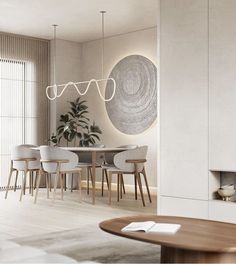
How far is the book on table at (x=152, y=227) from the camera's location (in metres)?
3.02

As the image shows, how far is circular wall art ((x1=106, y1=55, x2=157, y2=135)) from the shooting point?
25.9ft

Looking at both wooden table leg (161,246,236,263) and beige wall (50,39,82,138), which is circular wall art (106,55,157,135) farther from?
wooden table leg (161,246,236,263)

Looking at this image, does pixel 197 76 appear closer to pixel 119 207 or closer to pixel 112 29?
pixel 119 207

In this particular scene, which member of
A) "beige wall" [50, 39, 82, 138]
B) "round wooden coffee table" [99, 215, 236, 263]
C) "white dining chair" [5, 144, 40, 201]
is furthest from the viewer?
"beige wall" [50, 39, 82, 138]

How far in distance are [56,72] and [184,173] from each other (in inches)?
185

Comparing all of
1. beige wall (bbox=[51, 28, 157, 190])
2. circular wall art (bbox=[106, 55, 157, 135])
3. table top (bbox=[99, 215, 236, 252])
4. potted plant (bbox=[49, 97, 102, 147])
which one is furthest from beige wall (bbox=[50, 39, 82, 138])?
table top (bbox=[99, 215, 236, 252])

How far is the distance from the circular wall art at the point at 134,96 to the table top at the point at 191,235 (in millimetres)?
4531

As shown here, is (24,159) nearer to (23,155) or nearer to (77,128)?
(23,155)

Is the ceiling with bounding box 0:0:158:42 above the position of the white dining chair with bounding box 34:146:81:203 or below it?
above

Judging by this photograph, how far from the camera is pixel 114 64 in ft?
28.0

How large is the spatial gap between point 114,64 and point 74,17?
1.42 metres

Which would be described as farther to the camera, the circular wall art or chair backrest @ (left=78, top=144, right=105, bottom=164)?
chair backrest @ (left=78, top=144, right=105, bottom=164)

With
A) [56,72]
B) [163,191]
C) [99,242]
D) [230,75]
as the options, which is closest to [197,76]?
[230,75]

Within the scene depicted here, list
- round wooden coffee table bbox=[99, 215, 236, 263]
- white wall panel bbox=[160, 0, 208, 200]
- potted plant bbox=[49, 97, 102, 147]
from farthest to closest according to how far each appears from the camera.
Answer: potted plant bbox=[49, 97, 102, 147] → white wall panel bbox=[160, 0, 208, 200] → round wooden coffee table bbox=[99, 215, 236, 263]
